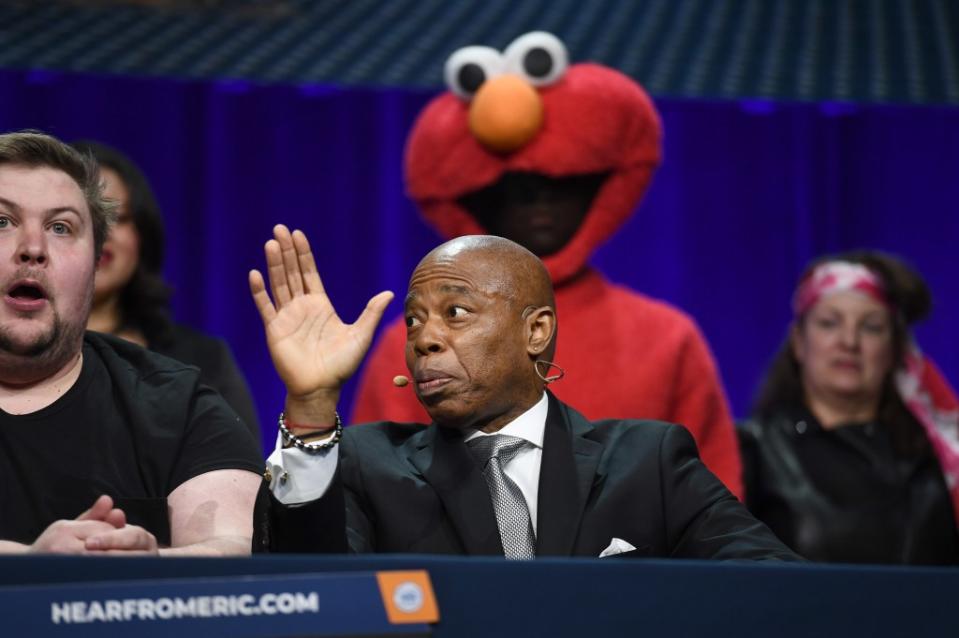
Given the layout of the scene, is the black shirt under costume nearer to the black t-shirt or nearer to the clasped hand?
the black t-shirt

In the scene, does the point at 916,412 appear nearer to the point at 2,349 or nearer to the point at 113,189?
the point at 113,189

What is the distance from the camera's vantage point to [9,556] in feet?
4.34

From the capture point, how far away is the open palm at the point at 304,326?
1.68 metres

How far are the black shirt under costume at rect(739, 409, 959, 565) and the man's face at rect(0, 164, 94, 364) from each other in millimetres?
1604

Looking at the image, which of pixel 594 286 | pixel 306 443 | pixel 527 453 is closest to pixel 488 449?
pixel 527 453

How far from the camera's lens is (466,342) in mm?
1811

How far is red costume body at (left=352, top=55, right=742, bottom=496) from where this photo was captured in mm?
2766

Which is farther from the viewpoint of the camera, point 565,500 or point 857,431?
point 857,431

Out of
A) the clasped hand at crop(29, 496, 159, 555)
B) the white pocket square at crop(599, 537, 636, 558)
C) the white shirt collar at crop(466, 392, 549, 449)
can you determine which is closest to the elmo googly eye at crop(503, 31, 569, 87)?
the white shirt collar at crop(466, 392, 549, 449)

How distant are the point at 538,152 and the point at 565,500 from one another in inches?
46.2

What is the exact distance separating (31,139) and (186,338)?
92 cm

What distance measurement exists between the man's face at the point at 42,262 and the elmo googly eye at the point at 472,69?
44.9 inches

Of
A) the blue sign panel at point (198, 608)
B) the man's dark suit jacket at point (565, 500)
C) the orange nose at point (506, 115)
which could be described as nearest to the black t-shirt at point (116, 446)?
the man's dark suit jacket at point (565, 500)

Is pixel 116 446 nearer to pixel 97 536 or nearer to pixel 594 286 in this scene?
pixel 97 536
